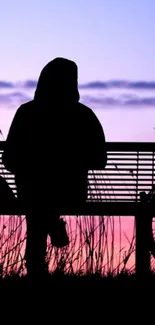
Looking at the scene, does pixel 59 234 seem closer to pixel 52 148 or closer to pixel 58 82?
pixel 52 148

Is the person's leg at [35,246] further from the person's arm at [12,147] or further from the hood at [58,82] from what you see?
the hood at [58,82]

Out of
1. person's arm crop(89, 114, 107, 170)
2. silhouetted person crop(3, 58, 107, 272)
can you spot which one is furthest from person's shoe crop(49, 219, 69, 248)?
person's arm crop(89, 114, 107, 170)

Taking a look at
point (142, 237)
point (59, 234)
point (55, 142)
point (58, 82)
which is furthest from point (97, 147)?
point (142, 237)

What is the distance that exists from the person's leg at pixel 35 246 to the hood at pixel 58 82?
2.21 ft

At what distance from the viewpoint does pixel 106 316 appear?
3822mm

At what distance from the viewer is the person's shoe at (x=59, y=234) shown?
14.1 feet

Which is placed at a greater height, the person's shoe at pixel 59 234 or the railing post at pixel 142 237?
the railing post at pixel 142 237

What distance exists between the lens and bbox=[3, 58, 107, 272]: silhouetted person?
421 cm

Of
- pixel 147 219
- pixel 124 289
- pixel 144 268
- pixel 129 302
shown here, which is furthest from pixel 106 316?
pixel 147 219

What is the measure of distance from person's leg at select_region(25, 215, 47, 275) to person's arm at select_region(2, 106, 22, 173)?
31 cm

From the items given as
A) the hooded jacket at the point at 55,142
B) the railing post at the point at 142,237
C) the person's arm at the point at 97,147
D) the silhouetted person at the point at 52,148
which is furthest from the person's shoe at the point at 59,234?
the railing post at the point at 142,237

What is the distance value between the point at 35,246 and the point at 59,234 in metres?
0.16

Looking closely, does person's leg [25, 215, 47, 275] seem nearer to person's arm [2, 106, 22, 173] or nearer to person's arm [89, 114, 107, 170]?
person's arm [2, 106, 22, 173]

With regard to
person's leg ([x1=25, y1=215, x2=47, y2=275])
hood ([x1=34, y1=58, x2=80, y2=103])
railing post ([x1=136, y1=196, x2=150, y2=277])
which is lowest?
person's leg ([x1=25, y1=215, x2=47, y2=275])
